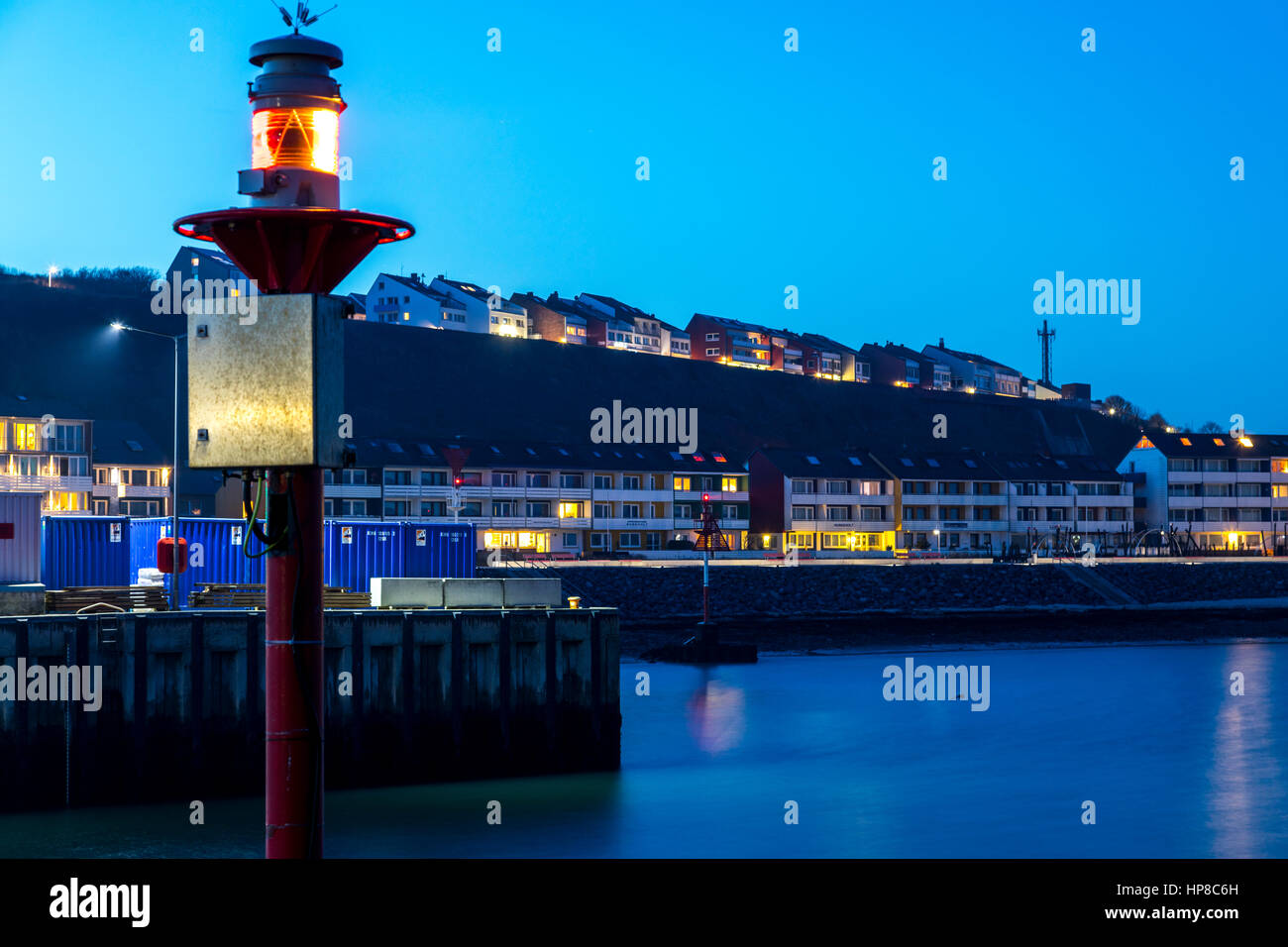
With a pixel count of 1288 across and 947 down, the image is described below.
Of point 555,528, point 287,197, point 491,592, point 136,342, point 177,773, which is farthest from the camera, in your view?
point 136,342

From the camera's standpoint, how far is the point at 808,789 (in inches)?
1532

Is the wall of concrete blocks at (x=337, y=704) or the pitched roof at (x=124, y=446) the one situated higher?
the pitched roof at (x=124, y=446)

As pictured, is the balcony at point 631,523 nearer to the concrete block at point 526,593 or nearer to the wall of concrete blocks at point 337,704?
the concrete block at point 526,593

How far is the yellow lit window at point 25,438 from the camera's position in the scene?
332 feet

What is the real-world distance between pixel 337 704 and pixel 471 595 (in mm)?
4982

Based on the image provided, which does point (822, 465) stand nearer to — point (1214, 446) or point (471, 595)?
point (1214, 446)

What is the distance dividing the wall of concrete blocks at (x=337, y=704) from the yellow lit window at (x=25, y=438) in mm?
76018

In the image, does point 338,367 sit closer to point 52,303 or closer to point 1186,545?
point 1186,545

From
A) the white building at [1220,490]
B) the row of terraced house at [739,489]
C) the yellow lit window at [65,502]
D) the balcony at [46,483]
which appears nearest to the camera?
the balcony at [46,483]

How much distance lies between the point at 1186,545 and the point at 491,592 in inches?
4448

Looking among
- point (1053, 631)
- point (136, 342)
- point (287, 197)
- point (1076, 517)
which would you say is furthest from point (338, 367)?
point (136, 342)

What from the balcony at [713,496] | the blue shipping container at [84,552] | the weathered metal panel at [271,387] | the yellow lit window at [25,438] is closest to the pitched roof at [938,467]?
the balcony at [713,496]

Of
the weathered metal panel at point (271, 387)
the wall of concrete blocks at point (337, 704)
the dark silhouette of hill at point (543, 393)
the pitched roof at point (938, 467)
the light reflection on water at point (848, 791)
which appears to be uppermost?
the dark silhouette of hill at point (543, 393)

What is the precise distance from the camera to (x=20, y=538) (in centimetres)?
3944
